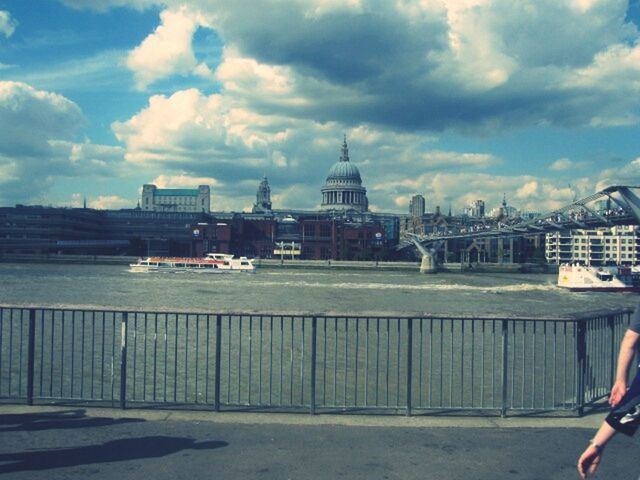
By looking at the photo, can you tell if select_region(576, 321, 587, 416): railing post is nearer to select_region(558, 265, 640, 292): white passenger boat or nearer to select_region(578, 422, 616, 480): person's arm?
select_region(578, 422, 616, 480): person's arm

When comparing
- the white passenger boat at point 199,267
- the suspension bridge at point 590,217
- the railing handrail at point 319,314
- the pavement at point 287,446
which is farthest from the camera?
the white passenger boat at point 199,267

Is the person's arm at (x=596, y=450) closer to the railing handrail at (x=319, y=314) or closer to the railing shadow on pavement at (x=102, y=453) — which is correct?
the railing shadow on pavement at (x=102, y=453)

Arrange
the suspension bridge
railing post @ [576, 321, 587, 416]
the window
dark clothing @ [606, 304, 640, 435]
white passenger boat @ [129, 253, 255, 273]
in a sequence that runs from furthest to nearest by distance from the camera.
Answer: the window < white passenger boat @ [129, 253, 255, 273] < the suspension bridge < railing post @ [576, 321, 587, 416] < dark clothing @ [606, 304, 640, 435]

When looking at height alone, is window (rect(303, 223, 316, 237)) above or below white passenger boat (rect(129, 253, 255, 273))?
above

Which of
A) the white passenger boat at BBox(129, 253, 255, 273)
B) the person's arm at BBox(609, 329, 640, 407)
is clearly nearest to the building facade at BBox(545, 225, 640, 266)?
the white passenger boat at BBox(129, 253, 255, 273)

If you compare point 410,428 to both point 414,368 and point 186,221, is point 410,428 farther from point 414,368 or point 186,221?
point 186,221

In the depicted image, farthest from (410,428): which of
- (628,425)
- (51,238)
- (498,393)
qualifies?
(51,238)

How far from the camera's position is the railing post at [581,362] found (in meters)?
7.14

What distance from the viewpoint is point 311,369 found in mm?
7395

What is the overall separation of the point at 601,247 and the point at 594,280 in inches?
3547

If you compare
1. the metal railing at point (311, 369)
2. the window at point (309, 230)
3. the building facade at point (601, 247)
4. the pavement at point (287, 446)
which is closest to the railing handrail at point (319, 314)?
the metal railing at point (311, 369)

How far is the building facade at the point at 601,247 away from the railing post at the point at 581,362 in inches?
5825

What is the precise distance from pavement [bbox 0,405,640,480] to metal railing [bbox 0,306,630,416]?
48cm

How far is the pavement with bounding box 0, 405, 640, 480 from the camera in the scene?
5043 millimetres
